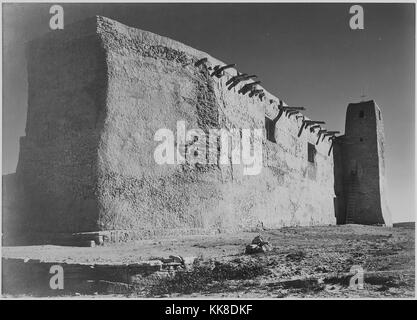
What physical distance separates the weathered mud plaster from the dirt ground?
106 cm

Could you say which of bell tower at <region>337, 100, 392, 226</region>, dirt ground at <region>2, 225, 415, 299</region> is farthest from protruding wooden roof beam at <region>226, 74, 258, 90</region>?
bell tower at <region>337, 100, 392, 226</region>

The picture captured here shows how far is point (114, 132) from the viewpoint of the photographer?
920 centimetres

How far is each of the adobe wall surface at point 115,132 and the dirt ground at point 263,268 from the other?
1.03 metres

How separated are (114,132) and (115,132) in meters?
0.02

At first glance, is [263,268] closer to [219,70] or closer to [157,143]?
[157,143]

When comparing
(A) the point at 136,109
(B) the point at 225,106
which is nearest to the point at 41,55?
(A) the point at 136,109

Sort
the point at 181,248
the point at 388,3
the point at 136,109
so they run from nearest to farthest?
1. the point at 388,3
2. the point at 181,248
3. the point at 136,109

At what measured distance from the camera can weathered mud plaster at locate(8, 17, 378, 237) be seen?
9000 mm

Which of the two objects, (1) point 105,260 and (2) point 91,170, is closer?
(1) point 105,260

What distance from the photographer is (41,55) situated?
32.9 feet

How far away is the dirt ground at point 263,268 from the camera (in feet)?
19.1

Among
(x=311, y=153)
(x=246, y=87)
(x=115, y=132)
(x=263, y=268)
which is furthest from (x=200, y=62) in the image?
(x=311, y=153)

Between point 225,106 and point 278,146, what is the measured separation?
11.9 feet

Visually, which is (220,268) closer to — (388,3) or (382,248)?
(382,248)
